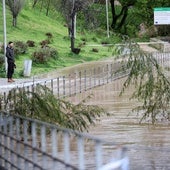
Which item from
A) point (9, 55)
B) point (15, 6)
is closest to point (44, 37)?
point (15, 6)

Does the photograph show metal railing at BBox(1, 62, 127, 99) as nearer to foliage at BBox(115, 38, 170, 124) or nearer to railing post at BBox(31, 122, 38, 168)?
foliage at BBox(115, 38, 170, 124)

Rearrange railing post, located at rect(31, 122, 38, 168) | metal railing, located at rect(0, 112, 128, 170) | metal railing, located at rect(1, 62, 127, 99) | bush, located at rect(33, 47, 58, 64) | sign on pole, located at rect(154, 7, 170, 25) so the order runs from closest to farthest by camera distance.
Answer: metal railing, located at rect(0, 112, 128, 170) < railing post, located at rect(31, 122, 38, 168) < metal railing, located at rect(1, 62, 127, 99) < bush, located at rect(33, 47, 58, 64) < sign on pole, located at rect(154, 7, 170, 25)

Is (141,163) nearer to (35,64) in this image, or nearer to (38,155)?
(38,155)

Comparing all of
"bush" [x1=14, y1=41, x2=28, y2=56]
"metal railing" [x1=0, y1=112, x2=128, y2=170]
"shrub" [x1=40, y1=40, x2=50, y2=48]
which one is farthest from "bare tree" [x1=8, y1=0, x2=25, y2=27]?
"metal railing" [x1=0, y1=112, x2=128, y2=170]

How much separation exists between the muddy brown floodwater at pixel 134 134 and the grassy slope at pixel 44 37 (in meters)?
11.5

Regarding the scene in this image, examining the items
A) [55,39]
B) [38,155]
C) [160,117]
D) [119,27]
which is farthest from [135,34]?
[38,155]

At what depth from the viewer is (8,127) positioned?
307 inches

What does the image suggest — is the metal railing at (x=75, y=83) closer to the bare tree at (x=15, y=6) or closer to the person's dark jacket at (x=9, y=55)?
the person's dark jacket at (x=9, y=55)

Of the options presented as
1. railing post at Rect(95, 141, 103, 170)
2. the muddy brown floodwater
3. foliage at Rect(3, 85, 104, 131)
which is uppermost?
railing post at Rect(95, 141, 103, 170)

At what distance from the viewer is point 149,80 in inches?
592

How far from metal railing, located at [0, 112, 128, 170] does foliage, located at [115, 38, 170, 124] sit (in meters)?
6.82

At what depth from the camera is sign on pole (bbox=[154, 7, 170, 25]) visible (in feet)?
178

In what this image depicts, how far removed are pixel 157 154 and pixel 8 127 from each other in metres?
4.24

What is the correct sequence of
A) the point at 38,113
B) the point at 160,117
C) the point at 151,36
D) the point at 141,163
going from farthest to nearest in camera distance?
the point at 151,36 < the point at 160,117 < the point at 38,113 < the point at 141,163
